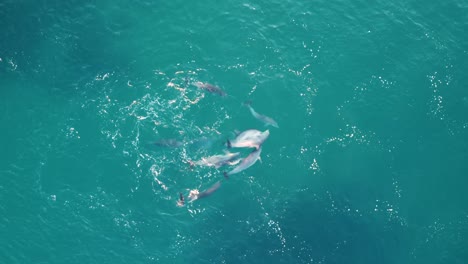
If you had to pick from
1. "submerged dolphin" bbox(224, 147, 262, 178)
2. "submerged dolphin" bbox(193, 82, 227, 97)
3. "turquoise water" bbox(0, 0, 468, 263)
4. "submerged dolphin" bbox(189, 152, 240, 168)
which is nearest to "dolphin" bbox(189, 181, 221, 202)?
"turquoise water" bbox(0, 0, 468, 263)

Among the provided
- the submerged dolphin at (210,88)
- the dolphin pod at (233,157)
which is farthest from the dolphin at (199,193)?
the submerged dolphin at (210,88)

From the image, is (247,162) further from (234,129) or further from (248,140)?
(234,129)

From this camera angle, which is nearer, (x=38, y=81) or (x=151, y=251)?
(x=151, y=251)

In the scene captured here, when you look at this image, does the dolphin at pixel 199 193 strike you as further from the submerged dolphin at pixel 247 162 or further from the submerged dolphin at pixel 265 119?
the submerged dolphin at pixel 265 119

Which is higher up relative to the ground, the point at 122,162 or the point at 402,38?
the point at 402,38

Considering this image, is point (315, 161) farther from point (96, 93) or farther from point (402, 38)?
point (96, 93)

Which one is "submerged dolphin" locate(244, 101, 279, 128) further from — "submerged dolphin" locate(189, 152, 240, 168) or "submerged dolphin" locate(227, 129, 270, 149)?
"submerged dolphin" locate(189, 152, 240, 168)

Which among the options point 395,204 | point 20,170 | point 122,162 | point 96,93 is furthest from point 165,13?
point 395,204
